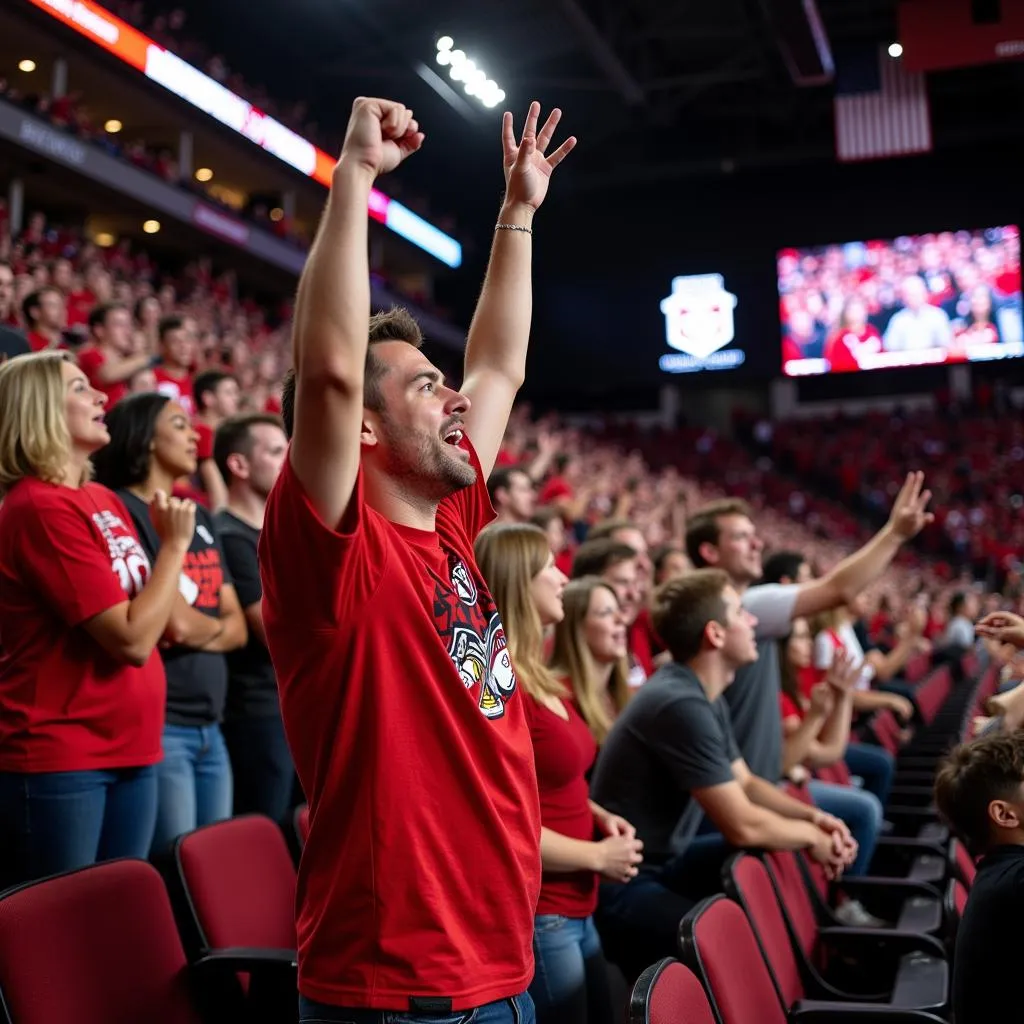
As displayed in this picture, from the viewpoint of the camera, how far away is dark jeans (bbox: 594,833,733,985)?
265 centimetres

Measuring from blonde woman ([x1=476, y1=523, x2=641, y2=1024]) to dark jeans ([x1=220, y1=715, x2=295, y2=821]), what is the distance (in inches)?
34.1

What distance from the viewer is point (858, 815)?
400 centimetres

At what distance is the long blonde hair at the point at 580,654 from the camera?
297 centimetres

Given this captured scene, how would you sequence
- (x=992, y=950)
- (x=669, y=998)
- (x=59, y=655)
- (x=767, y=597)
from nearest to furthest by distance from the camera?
(x=669, y=998) → (x=992, y=950) → (x=59, y=655) → (x=767, y=597)

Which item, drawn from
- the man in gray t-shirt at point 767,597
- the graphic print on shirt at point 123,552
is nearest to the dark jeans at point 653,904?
the man in gray t-shirt at point 767,597

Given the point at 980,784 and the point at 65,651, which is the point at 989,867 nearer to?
the point at 980,784

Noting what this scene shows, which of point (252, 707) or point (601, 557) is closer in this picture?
point (252, 707)

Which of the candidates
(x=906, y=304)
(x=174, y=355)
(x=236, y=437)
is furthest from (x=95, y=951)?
(x=906, y=304)

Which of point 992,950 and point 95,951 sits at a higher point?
point 95,951

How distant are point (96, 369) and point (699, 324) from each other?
13.9 m

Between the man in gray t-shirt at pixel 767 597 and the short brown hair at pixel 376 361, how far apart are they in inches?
78.3

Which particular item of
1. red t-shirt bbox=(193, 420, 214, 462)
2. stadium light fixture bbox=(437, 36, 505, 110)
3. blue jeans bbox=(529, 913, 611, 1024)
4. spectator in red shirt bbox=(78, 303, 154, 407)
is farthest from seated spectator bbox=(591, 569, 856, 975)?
stadium light fixture bbox=(437, 36, 505, 110)

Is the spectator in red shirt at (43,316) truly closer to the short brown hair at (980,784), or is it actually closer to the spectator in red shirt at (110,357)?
the spectator in red shirt at (110,357)

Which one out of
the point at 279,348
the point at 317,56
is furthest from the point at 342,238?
the point at 317,56
